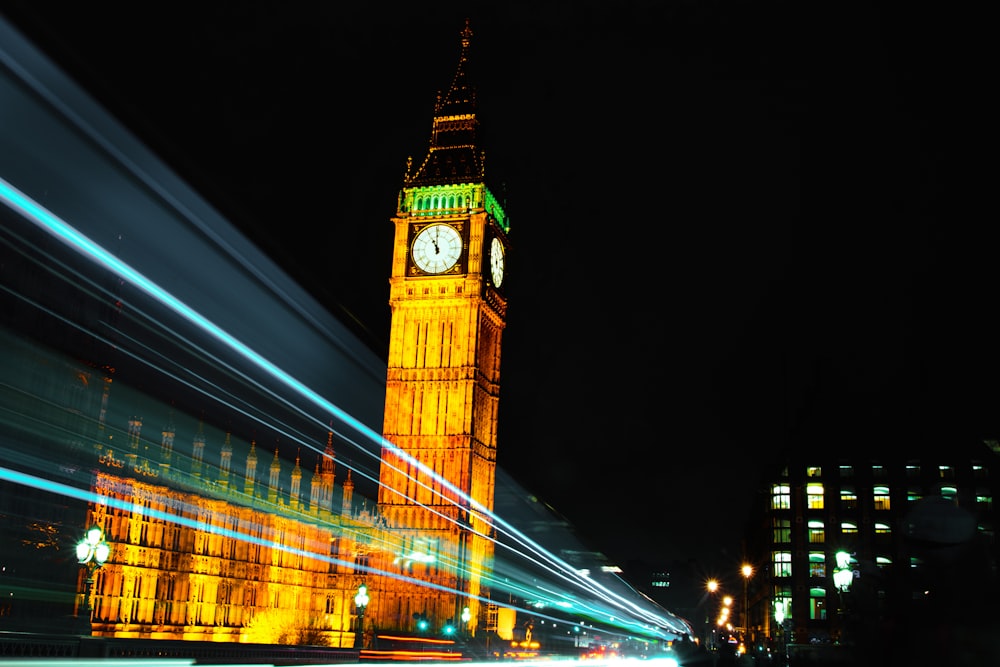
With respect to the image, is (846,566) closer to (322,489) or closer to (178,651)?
(178,651)

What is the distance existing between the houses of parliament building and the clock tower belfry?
144mm

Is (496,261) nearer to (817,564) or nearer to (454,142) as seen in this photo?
(454,142)

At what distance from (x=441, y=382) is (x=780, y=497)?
31.5 metres

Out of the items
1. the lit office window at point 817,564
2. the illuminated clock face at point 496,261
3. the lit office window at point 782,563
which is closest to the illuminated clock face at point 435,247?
the illuminated clock face at point 496,261

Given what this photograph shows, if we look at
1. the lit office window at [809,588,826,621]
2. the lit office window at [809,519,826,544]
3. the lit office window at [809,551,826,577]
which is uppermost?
the lit office window at [809,519,826,544]

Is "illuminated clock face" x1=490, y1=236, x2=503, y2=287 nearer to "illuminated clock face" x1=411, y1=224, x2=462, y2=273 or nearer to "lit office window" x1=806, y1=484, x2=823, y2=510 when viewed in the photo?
"illuminated clock face" x1=411, y1=224, x2=462, y2=273

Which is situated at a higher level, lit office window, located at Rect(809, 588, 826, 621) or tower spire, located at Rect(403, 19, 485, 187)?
tower spire, located at Rect(403, 19, 485, 187)

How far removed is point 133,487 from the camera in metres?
62.2

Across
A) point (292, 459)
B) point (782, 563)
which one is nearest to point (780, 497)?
point (782, 563)

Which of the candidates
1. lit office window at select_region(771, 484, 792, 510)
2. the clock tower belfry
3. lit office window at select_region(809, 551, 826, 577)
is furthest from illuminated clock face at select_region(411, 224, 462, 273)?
lit office window at select_region(809, 551, 826, 577)

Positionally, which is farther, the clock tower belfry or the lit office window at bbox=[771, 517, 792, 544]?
the lit office window at bbox=[771, 517, 792, 544]

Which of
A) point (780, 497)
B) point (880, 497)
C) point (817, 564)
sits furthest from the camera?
point (780, 497)

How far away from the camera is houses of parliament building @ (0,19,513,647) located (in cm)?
5720

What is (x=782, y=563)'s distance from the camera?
84.9 m
